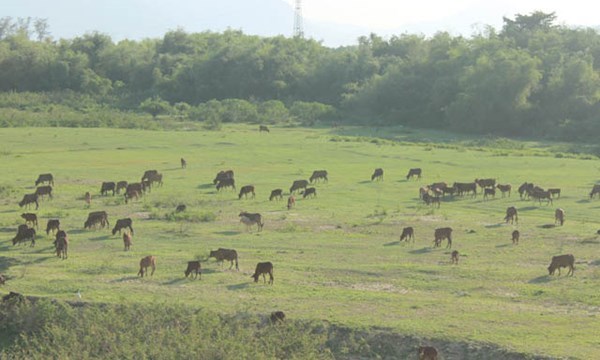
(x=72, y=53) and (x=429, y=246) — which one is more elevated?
(x=72, y=53)

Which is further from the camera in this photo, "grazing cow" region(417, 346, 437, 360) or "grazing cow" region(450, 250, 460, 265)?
"grazing cow" region(450, 250, 460, 265)

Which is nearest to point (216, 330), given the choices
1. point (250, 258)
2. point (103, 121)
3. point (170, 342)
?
point (170, 342)

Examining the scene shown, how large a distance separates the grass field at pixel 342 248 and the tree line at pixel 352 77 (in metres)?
30.7

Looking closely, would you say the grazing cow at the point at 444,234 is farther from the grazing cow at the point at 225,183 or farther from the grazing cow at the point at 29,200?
the grazing cow at the point at 29,200

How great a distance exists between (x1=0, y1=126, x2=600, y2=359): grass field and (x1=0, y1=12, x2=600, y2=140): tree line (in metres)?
30.7

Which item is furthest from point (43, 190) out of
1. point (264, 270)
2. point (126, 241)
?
point (264, 270)

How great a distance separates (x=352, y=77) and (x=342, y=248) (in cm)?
8552

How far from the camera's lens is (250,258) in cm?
2681

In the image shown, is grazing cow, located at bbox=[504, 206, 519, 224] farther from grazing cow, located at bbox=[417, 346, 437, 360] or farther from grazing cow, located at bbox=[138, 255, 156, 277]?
grazing cow, located at bbox=[417, 346, 437, 360]

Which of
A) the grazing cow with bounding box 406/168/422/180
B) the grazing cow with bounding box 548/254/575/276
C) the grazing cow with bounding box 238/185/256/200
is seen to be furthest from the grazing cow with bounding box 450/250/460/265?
the grazing cow with bounding box 406/168/422/180

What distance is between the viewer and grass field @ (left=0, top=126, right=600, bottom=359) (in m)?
20.6

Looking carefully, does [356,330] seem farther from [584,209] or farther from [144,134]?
[144,134]

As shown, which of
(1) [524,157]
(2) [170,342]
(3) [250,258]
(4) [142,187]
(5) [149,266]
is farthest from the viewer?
(1) [524,157]

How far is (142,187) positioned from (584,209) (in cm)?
2077
